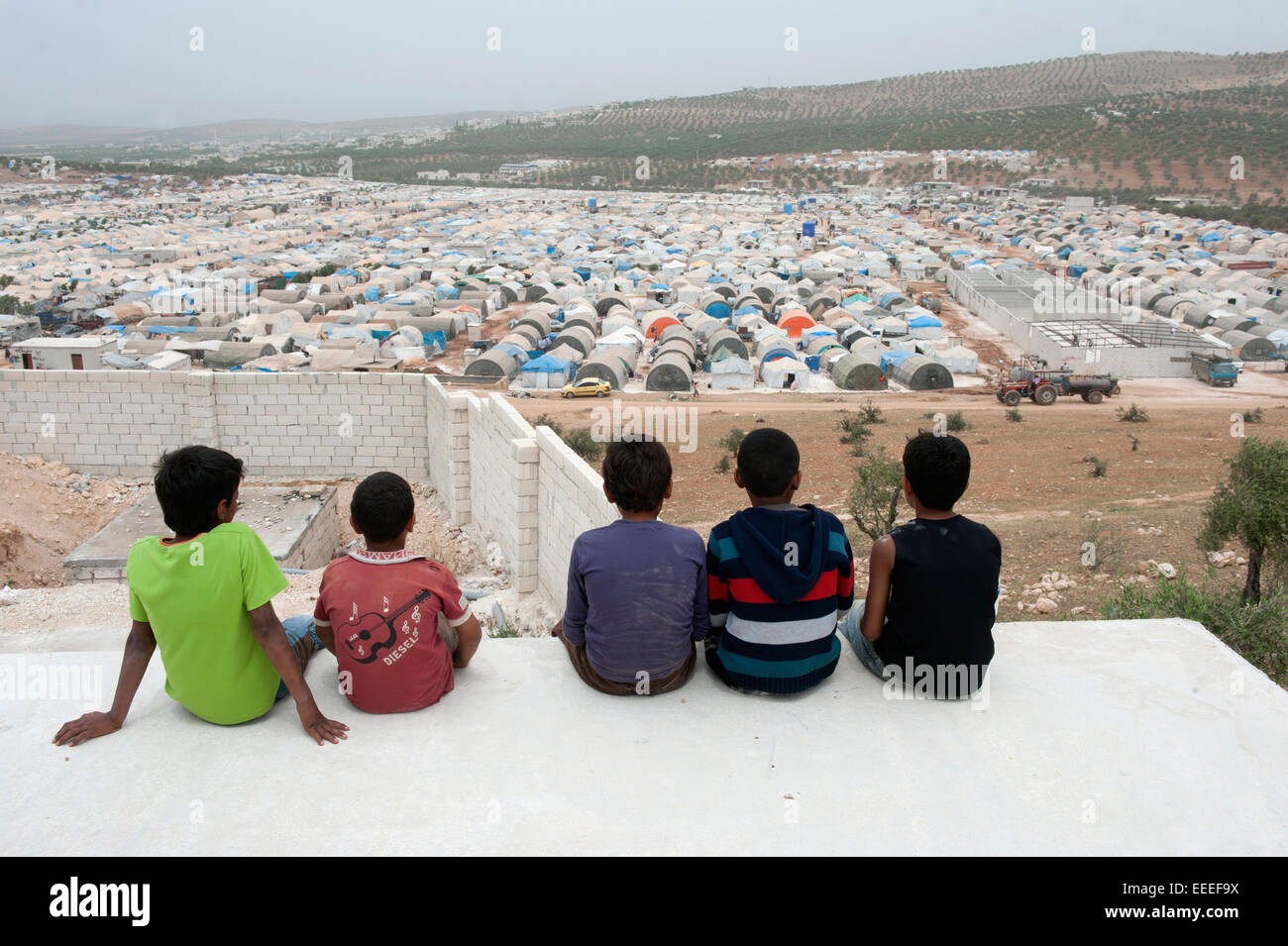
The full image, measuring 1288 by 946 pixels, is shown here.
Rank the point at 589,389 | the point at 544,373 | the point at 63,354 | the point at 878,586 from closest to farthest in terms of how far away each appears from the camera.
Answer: the point at 878,586 < the point at 63,354 < the point at 589,389 < the point at 544,373

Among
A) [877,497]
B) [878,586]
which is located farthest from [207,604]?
[877,497]

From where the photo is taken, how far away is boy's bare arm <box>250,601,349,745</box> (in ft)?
10.5

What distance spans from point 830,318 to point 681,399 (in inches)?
480

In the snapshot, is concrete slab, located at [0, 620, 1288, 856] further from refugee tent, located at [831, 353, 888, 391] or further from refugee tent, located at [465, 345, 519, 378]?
refugee tent, located at [831, 353, 888, 391]

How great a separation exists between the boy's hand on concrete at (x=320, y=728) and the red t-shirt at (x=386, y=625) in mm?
163

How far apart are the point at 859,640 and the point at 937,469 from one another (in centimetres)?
78

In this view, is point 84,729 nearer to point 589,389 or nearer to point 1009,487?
point 1009,487

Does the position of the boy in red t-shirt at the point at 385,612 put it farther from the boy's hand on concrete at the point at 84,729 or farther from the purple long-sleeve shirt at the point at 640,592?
the boy's hand on concrete at the point at 84,729

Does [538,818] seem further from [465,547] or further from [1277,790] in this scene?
[465,547]

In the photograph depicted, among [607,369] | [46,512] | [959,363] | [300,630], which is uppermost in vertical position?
[300,630]

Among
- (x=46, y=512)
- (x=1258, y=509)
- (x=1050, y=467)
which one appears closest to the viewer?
(x=1258, y=509)

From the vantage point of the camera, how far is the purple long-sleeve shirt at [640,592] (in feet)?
11.1

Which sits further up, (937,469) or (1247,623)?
(937,469)

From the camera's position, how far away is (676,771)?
10.2ft
